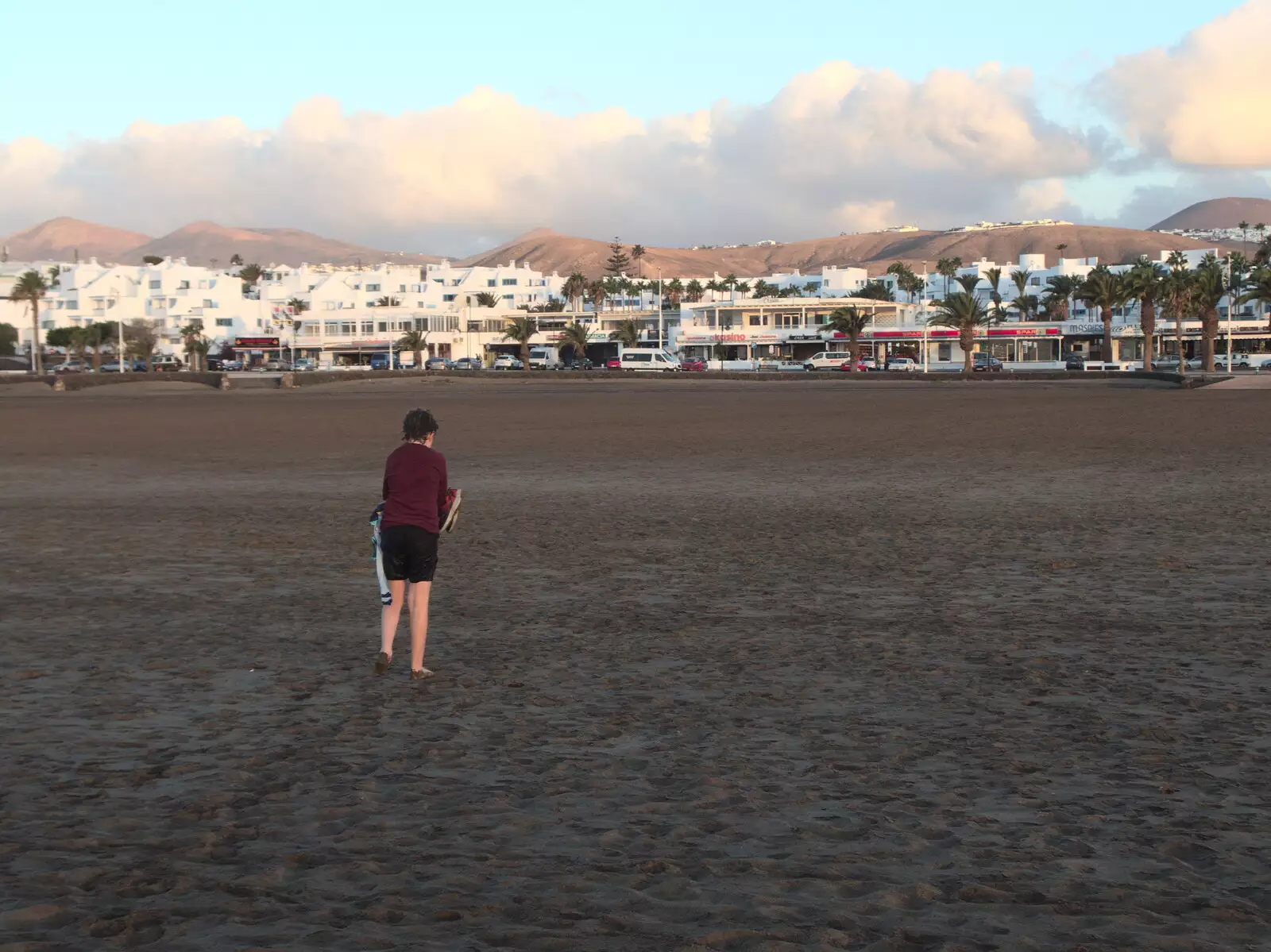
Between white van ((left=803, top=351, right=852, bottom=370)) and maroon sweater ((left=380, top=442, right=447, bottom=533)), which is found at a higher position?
white van ((left=803, top=351, right=852, bottom=370))

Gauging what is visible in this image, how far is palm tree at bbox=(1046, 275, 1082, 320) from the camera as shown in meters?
143

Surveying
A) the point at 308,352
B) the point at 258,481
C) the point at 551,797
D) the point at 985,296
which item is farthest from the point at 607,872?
the point at 985,296

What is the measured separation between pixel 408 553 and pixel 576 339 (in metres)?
123

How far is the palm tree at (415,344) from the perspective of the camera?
132 meters

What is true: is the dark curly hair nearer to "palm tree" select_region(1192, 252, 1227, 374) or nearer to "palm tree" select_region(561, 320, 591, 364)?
"palm tree" select_region(1192, 252, 1227, 374)

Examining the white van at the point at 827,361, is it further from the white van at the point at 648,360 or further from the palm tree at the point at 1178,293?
the palm tree at the point at 1178,293

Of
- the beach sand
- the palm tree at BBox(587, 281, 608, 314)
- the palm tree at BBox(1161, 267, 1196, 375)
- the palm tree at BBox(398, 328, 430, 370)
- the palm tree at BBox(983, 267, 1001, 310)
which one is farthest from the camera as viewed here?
the palm tree at BBox(587, 281, 608, 314)

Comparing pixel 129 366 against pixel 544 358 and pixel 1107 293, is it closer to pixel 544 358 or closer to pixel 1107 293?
pixel 544 358

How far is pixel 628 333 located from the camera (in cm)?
13425

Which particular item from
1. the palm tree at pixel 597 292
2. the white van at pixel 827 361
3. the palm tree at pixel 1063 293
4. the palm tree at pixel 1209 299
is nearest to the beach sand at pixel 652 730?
the palm tree at pixel 1209 299

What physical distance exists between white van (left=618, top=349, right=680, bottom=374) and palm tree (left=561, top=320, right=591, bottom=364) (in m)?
25.4

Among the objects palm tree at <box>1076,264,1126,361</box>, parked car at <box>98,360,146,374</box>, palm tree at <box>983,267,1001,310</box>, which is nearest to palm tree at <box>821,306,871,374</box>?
palm tree at <box>1076,264,1126,361</box>

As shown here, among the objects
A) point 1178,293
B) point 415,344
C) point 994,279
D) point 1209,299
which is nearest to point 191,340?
point 415,344

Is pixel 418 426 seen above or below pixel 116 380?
below
